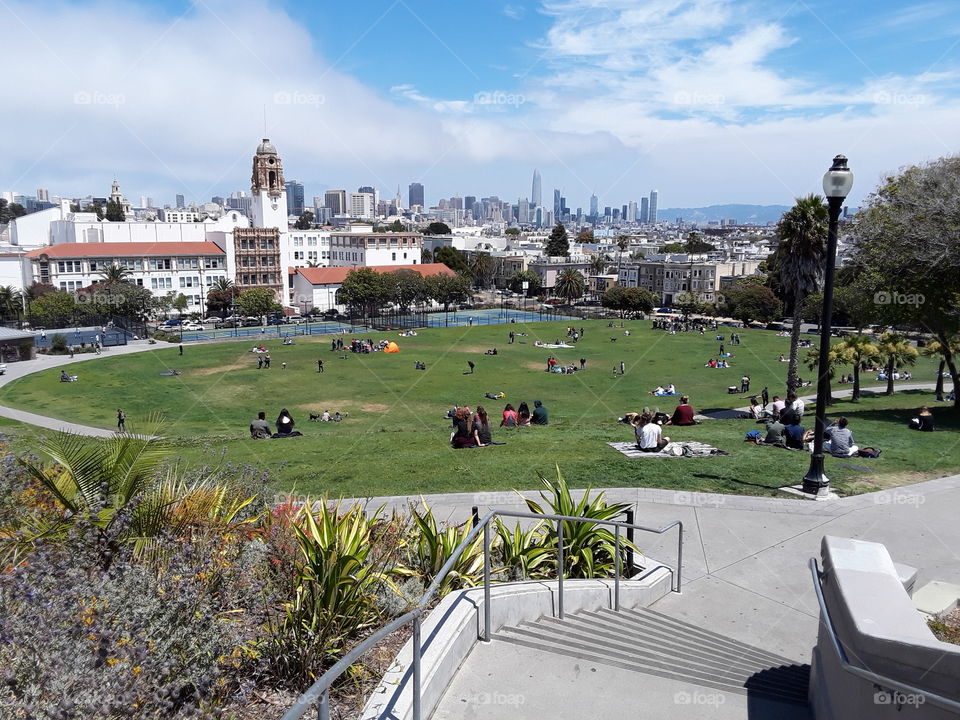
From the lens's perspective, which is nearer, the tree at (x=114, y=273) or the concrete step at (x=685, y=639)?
the concrete step at (x=685, y=639)

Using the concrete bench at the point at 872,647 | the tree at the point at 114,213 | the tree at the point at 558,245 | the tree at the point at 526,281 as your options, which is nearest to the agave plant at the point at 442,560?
the concrete bench at the point at 872,647

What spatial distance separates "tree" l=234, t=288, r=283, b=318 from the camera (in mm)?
77688

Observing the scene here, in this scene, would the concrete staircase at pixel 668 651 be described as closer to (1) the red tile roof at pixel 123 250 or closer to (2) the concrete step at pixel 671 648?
(2) the concrete step at pixel 671 648

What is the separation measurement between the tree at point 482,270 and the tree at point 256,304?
51.5 metres

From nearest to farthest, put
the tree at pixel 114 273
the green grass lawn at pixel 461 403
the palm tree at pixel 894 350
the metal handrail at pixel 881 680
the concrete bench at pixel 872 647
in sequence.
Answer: the metal handrail at pixel 881 680, the concrete bench at pixel 872 647, the green grass lawn at pixel 461 403, the palm tree at pixel 894 350, the tree at pixel 114 273

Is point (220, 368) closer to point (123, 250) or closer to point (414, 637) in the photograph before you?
point (414, 637)

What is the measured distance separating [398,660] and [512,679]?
98 centimetres

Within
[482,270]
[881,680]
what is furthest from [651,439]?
[482,270]

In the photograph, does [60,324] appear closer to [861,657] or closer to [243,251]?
[243,251]

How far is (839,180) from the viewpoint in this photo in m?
10.9

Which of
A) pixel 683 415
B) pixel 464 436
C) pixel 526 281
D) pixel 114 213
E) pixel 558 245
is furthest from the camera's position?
pixel 558 245

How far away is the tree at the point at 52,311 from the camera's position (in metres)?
66.8

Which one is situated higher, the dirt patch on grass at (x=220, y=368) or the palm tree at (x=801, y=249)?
the palm tree at (x=801, y=249)

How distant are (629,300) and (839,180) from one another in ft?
275
